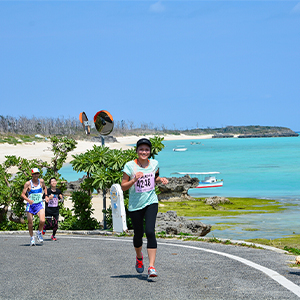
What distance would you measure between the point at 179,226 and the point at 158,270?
21.9ft

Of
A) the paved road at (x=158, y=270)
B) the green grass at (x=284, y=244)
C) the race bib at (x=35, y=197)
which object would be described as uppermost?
the race bib at (x=35, y=197)

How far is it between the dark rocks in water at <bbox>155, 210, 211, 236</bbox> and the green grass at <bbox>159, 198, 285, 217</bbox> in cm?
929


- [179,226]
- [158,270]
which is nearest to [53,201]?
[179,226]

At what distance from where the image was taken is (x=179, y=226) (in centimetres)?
1338

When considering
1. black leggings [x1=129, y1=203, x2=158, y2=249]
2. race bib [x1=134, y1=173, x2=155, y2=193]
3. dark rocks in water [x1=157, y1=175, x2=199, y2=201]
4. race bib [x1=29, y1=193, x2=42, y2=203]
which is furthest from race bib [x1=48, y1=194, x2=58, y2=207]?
dark rocks in water [x1=157, y1=175, x2=199, y2=201]

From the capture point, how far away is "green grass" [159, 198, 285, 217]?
81.2 feet

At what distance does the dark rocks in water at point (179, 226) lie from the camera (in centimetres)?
1280

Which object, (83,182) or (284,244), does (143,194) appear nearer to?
(284,244)

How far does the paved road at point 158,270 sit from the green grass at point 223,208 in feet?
50.3

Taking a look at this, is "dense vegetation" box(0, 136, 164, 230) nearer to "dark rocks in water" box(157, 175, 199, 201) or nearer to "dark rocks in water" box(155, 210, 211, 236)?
"dark rocks in water" box(155, 210, 211, 236)

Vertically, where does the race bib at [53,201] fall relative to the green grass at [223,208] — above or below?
above

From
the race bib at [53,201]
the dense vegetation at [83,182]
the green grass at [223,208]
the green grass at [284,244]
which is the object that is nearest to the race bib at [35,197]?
the race bib at [53,201]

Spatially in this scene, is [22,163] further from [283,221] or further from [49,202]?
[283,221]

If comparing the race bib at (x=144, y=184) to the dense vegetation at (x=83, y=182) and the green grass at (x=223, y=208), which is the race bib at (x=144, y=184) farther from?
the green grass at (x=223, y=208)
